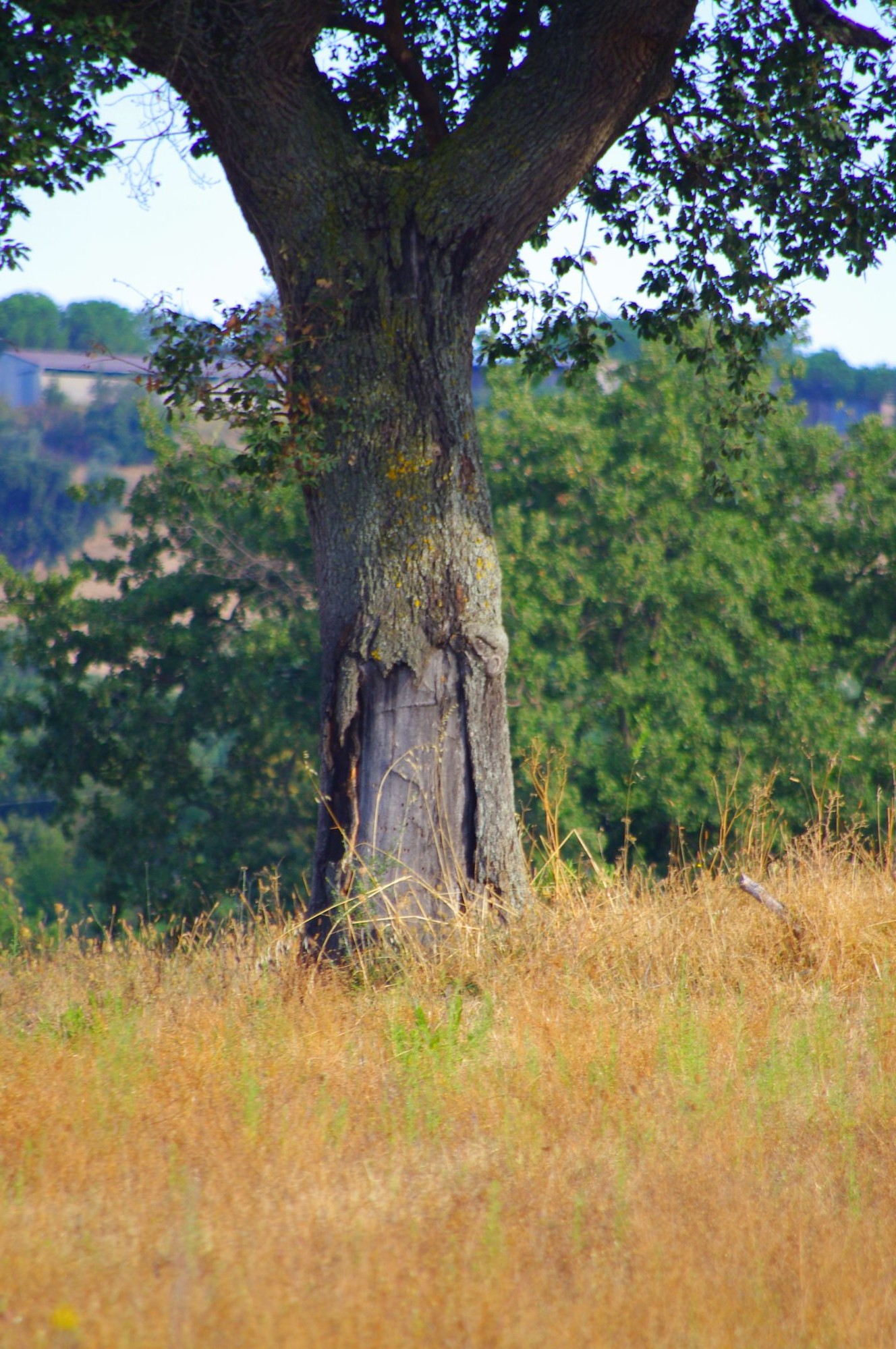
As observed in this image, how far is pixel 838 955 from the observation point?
5.12m

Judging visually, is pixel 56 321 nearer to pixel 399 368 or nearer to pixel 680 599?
pixel 680 599

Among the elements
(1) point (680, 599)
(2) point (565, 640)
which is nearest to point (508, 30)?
(2) point (565, 640)

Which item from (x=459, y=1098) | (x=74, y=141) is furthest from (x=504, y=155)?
(x=459, y=1098)

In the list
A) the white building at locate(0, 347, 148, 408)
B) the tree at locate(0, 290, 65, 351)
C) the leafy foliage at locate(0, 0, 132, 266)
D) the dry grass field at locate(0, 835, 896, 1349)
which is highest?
the tree at locate(0, 290, 65, 351)

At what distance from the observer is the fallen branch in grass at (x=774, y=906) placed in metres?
5.20

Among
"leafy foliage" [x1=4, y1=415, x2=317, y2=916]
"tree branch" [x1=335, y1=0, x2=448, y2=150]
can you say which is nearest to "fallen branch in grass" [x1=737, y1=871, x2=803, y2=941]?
"tree branch" [x1=335, y1=0, x2=448, y2=150]

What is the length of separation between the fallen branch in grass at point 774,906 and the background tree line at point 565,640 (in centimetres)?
1217

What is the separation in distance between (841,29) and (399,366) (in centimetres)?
331

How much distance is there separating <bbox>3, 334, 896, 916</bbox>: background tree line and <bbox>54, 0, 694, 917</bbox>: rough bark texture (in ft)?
40.2

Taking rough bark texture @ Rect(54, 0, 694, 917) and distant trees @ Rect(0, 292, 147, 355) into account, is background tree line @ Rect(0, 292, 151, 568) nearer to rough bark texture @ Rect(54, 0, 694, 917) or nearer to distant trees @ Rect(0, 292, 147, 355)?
distant trees @ Rect(0, 292, 147, 355)

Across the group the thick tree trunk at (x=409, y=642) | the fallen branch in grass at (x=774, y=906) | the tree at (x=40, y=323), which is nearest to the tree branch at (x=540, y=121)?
the thick tree trunk at (x=409, y=642)

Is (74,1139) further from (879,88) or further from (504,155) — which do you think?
(879,88)

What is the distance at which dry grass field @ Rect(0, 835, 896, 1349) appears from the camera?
8.57 feet

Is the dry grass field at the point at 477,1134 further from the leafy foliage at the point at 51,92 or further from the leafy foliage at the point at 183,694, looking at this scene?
the leafy foliage at the point at 183,694
